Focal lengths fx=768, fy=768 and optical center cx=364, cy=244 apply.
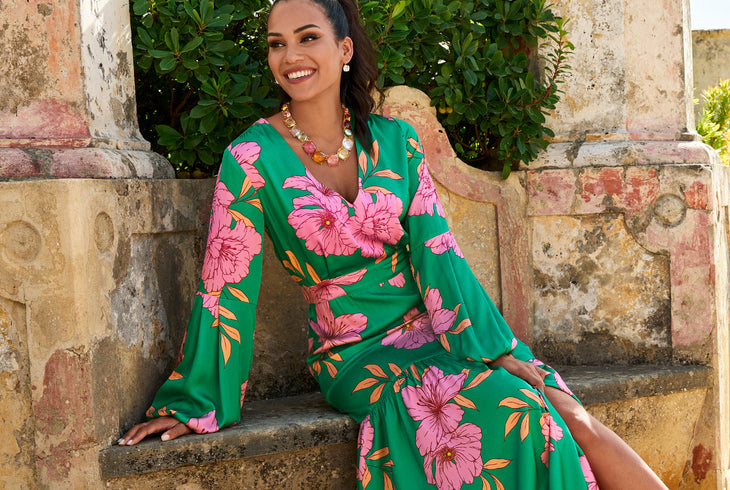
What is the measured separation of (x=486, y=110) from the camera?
3.10 m

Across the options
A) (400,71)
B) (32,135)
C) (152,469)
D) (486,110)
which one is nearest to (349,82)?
(400,71)

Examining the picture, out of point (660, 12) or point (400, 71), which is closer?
point (400, 71)

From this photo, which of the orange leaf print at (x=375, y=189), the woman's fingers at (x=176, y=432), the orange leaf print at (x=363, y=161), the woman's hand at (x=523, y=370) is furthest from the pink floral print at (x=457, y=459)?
the orange leaf print at (x=363, y=161)

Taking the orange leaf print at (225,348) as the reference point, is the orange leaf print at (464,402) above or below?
below

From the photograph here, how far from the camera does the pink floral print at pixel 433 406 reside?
7.18 ft

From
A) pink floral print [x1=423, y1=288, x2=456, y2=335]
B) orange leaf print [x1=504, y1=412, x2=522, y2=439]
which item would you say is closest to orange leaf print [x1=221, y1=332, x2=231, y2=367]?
pink floral print [x1=423, y1=288, x2=456, y2=335]

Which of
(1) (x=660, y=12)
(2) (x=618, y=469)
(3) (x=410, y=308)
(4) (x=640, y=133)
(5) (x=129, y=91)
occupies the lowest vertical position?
(2) (x=618, y=469)

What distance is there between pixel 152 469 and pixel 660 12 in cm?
261

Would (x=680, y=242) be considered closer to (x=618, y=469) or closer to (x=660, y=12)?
(x=660, y=12)

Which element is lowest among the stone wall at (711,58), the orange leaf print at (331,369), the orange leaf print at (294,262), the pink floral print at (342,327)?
the orange leaf print at (331,369)

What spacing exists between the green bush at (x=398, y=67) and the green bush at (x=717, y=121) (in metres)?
2.37

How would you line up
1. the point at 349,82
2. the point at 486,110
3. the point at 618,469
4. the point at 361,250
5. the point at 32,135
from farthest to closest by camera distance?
the point at 486,110, the point at 349,82, the point at 361,250, the point at 32,135, the point at 618,469

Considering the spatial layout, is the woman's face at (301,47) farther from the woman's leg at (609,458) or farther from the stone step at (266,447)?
the woman's leg at (609,458)

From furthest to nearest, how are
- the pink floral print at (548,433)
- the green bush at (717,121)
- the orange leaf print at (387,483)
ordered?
the green bush at (717,121) → the orange leaf print at (387,483) → the pink floral print at (548,433)
